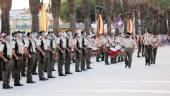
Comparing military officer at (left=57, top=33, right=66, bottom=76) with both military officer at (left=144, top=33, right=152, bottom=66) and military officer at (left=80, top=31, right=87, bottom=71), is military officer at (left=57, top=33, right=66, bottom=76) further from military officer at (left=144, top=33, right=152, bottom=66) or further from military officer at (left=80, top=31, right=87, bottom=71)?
military officer at (left=144, top=33, right=152, bottom=66)

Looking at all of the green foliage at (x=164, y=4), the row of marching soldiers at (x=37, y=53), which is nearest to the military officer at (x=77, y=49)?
the row of marching soldiers at (x=37, y=53)

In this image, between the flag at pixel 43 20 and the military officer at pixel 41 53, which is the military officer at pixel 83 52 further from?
the flag at pixel 43 20

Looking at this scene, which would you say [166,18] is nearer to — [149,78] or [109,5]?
[109,5]

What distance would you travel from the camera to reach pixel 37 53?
2375 cm

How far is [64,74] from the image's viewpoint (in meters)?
26.3

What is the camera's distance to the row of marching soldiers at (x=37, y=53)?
2019cm

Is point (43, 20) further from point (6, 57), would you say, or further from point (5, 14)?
point (6, 57)

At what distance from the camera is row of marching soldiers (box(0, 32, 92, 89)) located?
66.2 feet

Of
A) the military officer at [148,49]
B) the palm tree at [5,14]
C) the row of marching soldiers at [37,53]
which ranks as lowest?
the military officer at [148,49]

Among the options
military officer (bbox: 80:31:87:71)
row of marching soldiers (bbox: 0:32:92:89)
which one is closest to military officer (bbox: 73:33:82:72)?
row of marching soldiers (bbox: 0:32:92:89)

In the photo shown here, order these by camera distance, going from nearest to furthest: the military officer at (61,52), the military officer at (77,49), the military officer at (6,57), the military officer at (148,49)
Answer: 1. the military officer at (6,57)
2. the military officer at (61,52)
3. the military officer at (77,49)
4. the military officer at (148,49)

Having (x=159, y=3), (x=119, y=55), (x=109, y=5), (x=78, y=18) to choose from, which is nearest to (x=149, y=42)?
(x=119, y=55)

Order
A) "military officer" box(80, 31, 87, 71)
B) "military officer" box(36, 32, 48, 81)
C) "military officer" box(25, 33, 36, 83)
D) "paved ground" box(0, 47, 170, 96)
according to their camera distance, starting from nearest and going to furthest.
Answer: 1. "paved ground" box(0, 47, 170, 96)
2. "military officer" box(25, 33, 36, 83)
3. "military officer" box(36, 32, 48, 81)
4. "military officer" box(80, 31, 87, 71)

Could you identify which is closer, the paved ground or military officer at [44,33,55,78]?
the paved ground
